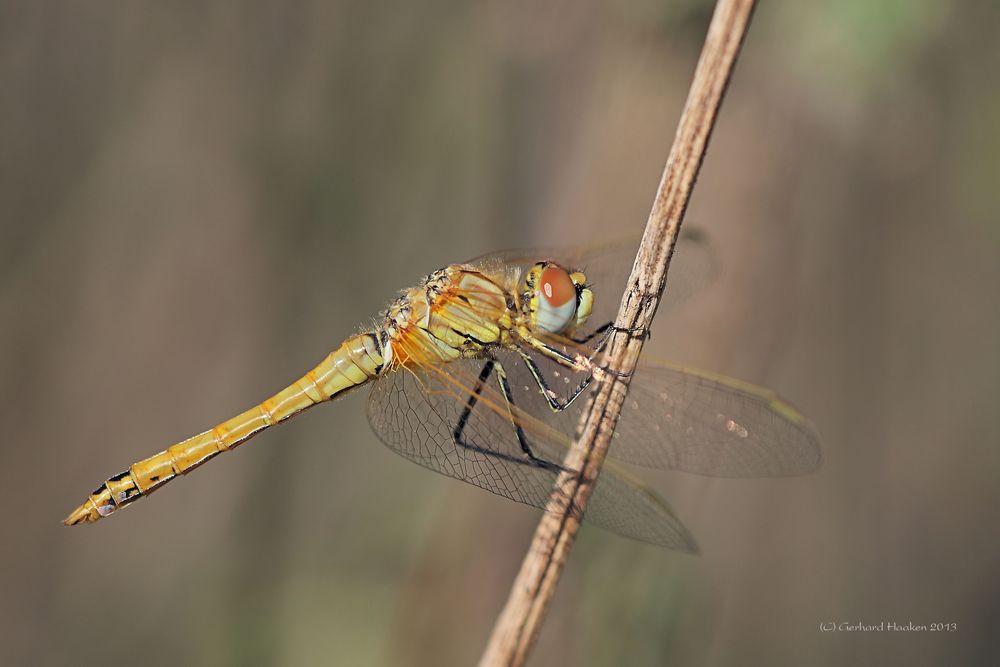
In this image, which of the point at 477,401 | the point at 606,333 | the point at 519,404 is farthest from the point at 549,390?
the point at 606,333

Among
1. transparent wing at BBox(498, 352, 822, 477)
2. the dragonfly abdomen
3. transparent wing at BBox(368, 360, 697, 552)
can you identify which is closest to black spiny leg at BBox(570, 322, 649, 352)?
transparent wing at BBox(498, 352, 822, 477)

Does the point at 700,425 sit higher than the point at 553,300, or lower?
lower

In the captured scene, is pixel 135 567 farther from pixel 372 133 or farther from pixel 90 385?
pixel 372 133

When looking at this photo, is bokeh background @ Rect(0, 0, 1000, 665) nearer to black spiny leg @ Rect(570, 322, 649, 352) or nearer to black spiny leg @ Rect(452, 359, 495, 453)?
black spiny leg @ Rect(570, 322, 649, 352)

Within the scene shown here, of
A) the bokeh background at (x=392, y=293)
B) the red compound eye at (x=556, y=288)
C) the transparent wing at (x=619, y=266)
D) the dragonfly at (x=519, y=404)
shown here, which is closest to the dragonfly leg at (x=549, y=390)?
the dragonfly at (x=519, y=404)

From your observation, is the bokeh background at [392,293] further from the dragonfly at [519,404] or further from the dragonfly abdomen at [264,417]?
the dragonfly abdomen at [264,417]

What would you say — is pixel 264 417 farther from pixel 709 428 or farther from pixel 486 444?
pixel 709 428
